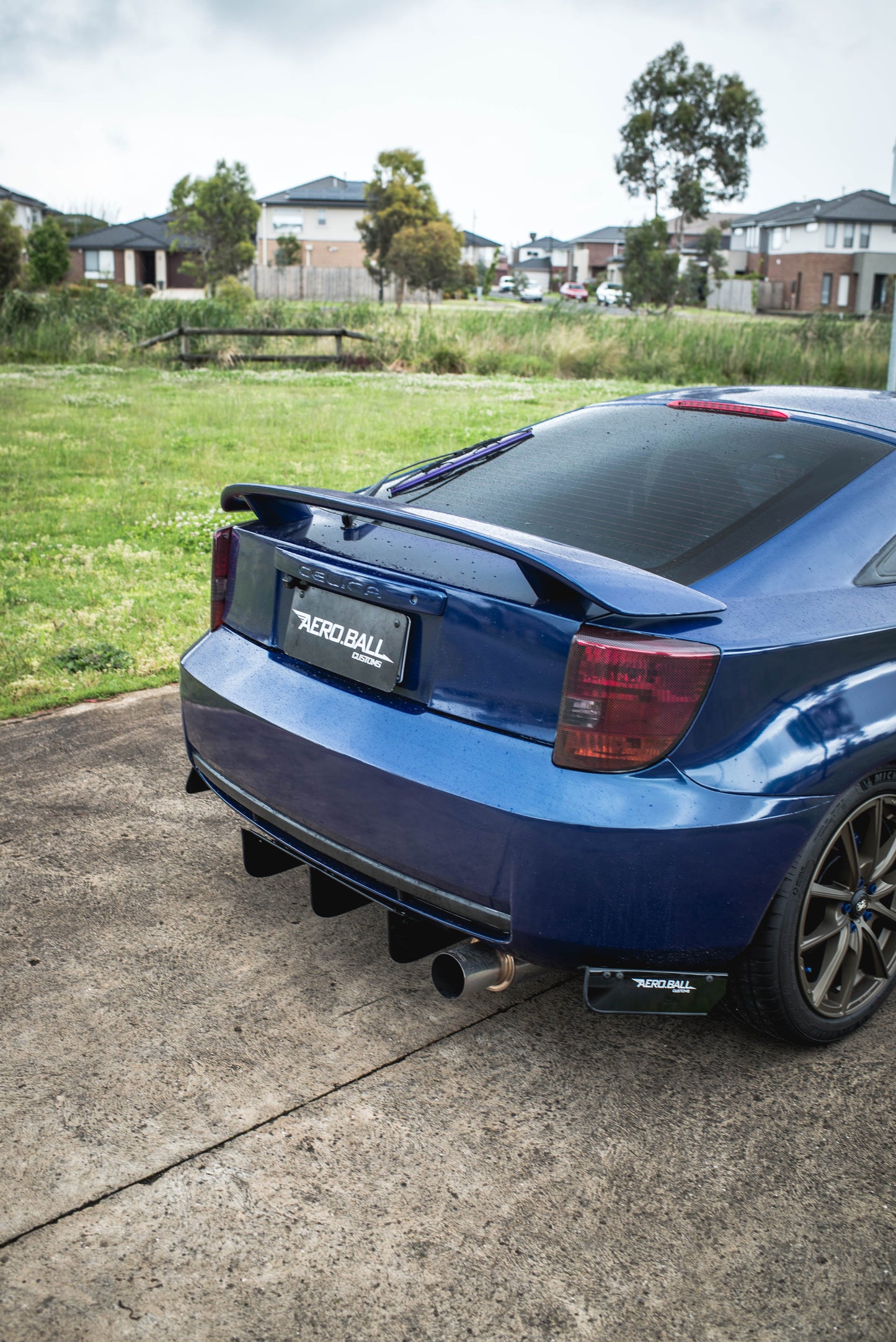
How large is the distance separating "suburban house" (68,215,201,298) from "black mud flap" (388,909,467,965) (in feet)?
263

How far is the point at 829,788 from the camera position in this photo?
95.3 inches

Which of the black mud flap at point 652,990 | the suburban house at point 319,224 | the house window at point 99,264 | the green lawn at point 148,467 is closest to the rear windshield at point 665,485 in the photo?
the black mud flap at point 652,990

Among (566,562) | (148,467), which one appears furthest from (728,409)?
(148,467)

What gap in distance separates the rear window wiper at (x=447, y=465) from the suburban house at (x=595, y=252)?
119316 millimetres

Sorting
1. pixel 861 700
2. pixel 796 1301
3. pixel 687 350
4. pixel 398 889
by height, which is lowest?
pixel 796 1301

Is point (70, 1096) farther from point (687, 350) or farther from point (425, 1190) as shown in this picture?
point (687, 350)

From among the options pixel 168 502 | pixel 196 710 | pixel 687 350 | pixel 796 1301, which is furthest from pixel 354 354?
pixel 796 1301

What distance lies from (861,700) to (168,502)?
24.2 ft

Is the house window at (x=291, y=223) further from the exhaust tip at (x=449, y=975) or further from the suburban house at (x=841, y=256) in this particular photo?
the exhaust tip at (x=449, y=975)

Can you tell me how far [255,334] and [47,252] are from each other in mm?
35387

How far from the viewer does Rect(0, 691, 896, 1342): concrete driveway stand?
1.99 meters

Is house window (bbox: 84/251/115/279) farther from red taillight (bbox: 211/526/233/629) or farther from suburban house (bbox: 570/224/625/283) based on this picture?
red taillight (bbox: 211/526/233/629)

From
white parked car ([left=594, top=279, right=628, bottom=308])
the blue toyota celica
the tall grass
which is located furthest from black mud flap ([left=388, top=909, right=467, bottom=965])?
white parked car ([left=594, top=279, right=628, bottom=308])

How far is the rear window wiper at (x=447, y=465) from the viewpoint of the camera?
340cm
